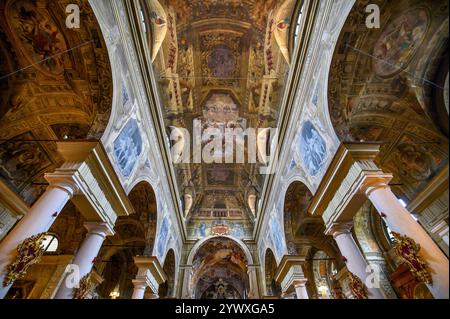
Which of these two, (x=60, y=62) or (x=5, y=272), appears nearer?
(x=5, y=272)

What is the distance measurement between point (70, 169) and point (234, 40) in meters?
10.8

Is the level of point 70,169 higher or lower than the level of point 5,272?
higher

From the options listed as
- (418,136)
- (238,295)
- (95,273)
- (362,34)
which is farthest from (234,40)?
(238,295)

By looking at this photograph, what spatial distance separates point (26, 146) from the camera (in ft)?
26.5

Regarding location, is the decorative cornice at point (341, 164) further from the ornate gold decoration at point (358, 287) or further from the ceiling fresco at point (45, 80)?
the ceiling fresco at point (45, 80)

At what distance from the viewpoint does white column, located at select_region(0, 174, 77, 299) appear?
3923mm

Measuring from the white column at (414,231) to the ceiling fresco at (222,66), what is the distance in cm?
697

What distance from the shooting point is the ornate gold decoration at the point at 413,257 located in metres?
3.52

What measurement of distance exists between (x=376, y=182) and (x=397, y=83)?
311 cm

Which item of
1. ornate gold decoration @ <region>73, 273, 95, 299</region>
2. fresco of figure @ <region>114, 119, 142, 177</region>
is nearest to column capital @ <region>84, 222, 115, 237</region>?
ornate gold decoration @ <region>73, 273, 95, 299</region>

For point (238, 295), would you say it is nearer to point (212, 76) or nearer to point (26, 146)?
point (212, 76)

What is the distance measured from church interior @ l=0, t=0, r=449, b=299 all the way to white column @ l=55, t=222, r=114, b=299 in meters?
0.05

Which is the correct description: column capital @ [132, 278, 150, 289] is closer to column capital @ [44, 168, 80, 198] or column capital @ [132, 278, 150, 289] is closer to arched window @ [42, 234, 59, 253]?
arched window @ [42, 234, 59, 253]

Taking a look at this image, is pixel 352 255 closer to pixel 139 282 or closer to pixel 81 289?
pixel 81 289
